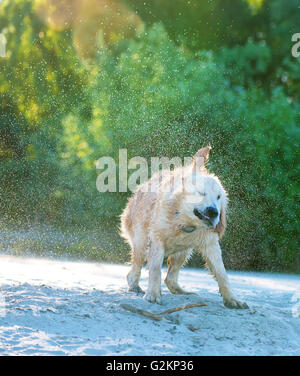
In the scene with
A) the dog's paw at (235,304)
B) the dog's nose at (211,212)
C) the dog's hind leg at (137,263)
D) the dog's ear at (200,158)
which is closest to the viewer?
the dog's nose at (211,212)

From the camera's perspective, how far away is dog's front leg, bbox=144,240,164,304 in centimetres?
580

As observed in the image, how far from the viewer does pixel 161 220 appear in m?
6.06

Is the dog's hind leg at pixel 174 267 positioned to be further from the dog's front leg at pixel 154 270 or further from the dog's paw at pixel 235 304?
the dog's paw at pixel 235 304

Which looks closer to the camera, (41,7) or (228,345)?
(228,345)

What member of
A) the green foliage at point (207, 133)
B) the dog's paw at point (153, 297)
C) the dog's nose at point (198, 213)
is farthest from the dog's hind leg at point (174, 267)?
the green foliage at point (207, 133)

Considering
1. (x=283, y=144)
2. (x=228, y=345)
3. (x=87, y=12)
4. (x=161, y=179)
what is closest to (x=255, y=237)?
(x=283, y=144)

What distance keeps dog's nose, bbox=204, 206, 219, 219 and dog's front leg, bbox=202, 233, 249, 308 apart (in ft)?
1.29

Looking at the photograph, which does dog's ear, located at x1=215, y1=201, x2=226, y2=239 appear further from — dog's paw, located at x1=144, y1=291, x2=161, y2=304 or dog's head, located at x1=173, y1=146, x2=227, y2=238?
dog's paw, located at x1=144, y1=291, x2=161, y2=304

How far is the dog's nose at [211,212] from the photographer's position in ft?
18.5

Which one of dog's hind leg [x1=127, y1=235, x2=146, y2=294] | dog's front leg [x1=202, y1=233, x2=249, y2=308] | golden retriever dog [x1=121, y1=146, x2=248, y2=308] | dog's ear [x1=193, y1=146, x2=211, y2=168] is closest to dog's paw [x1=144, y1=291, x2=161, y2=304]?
golden retriever dog [x1=121, y1=146, x2=248, y2=308]

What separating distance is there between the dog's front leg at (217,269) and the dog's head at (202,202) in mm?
159

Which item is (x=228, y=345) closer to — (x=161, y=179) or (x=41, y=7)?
(x=161, y=179)

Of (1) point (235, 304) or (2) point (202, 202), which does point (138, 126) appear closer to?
(2) point (202, 202)

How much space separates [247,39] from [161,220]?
2267cm
